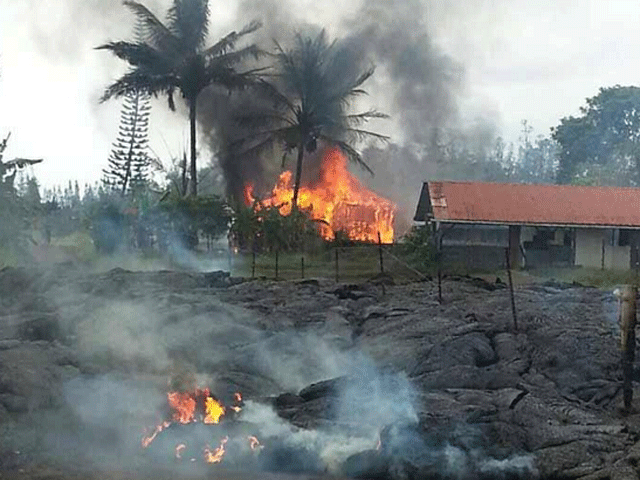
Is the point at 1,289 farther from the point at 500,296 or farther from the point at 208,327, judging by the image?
the point at 500,296

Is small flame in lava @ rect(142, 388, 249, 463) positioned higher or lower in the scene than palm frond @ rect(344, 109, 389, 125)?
lower

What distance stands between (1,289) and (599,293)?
14.4 meters

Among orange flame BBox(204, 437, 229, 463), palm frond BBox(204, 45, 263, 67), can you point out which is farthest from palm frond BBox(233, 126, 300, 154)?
orange flame BBox(204, 437, 229, 463)

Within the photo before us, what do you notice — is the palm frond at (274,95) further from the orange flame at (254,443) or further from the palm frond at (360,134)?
the orange flame at (254,443)

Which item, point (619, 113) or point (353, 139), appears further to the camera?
point (619, 113)

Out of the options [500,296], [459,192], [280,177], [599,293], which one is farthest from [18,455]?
[280,177]

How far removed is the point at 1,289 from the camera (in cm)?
2158

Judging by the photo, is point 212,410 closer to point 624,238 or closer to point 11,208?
point 11,208

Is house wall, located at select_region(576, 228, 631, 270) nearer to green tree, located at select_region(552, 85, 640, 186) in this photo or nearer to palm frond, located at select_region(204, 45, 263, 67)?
palm frond, located at select_region(204, 45, 263, 67)

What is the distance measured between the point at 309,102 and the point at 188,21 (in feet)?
19.3

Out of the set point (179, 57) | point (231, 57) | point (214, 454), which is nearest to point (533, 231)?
point (231, 57)

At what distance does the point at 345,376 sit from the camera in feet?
39.8

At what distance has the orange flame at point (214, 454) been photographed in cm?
980

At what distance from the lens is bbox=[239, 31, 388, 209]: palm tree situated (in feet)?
117
